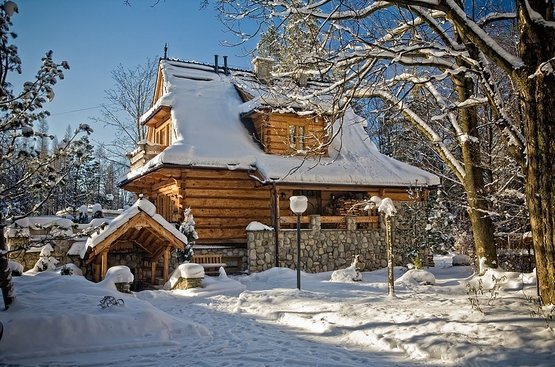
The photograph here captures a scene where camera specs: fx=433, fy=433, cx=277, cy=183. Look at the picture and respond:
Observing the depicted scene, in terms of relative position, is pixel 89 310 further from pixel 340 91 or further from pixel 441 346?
pixel 340 91

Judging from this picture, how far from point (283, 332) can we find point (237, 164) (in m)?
10.2

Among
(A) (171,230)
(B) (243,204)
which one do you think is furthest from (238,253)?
(A) (171,230)

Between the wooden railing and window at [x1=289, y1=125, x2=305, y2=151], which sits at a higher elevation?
window at [x1=289, y1=125, x2=305, y2=151]

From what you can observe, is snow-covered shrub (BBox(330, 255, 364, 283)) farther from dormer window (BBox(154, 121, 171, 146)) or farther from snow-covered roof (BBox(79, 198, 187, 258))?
dormer window (BBox(154, 121, 171, 146))

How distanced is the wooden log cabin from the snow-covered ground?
7.86 m

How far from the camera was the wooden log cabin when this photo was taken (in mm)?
16672

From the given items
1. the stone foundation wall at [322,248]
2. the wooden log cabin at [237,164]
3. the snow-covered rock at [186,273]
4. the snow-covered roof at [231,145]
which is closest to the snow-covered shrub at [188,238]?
the snow-covered rock at [186,273]

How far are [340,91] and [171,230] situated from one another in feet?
22.8

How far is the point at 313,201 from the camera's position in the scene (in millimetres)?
20266

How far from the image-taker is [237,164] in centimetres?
1678

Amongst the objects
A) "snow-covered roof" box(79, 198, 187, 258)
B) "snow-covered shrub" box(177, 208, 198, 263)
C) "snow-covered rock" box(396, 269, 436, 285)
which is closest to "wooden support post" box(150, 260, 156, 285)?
"snow-covered shrub" box(177, 208, 198, 263)

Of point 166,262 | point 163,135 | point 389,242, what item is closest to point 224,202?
point 166,262

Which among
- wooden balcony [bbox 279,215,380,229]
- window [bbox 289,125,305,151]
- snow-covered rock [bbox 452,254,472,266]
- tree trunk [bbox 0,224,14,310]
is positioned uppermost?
window [bbox 289,125,305,151]

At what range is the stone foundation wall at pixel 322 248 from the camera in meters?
16.1
